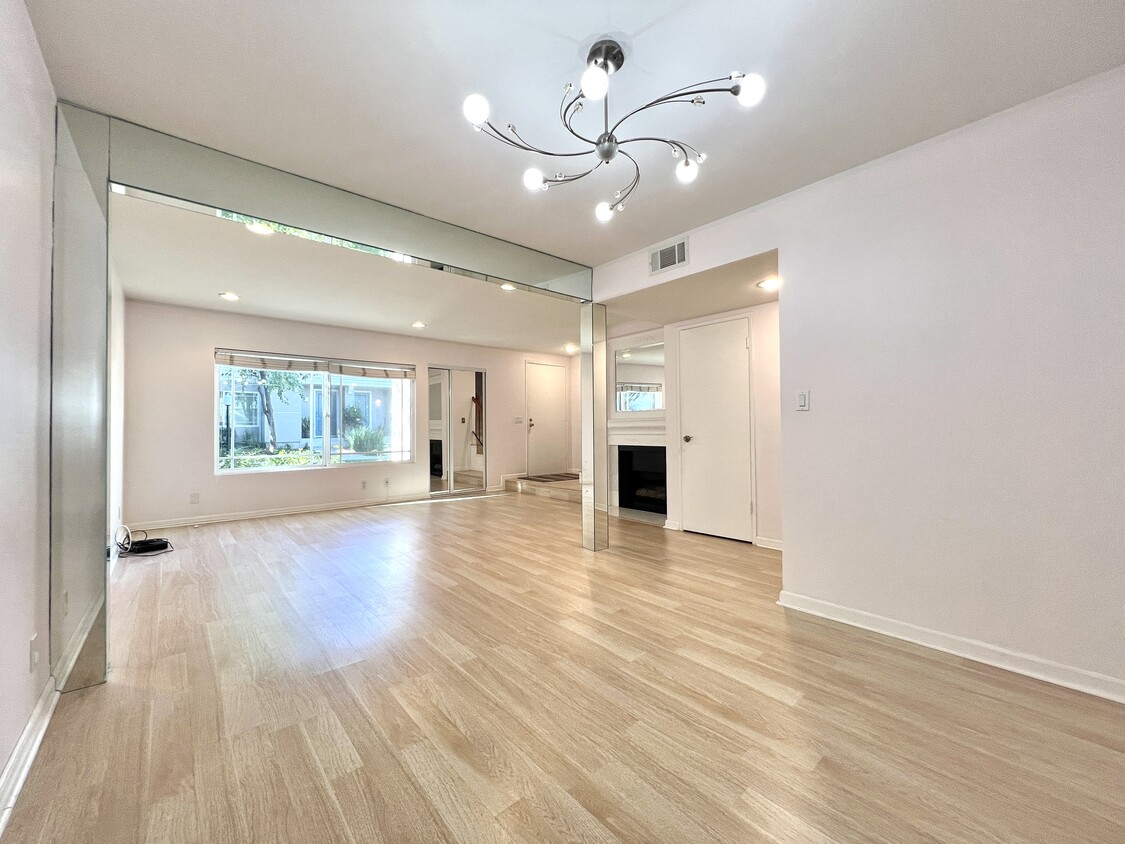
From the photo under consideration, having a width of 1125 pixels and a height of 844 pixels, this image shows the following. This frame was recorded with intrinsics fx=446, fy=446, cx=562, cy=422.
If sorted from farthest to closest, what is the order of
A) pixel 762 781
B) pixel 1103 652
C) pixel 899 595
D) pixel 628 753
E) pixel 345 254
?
pixel 345 254
pixel 899 595
pixel 1103 652
pixel 628 753
pixel 762 781

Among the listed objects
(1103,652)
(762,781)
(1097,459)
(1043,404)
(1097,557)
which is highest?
(1043,404)

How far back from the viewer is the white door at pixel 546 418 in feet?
28.0

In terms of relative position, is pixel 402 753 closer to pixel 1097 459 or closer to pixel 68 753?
pixel 68 753

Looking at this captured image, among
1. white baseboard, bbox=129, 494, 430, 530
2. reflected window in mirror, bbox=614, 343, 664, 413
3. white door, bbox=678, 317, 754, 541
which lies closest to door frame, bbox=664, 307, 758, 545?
white door, bbox=678, 317, 754, 541

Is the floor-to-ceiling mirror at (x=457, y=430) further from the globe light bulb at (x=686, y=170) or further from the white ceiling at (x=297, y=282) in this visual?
the globe light bulb at (x=686, y=170)

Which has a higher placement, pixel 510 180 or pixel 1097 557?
pixel 510 180

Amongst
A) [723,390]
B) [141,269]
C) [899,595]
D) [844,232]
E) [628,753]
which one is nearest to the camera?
[628,753]

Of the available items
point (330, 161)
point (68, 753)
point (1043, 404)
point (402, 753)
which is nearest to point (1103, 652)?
point (1043, 404)

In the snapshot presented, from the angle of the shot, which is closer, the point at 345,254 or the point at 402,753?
the point at 402,753

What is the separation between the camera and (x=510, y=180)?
2607mm

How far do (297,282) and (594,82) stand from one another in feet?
13.4

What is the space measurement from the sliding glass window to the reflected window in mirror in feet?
11.1

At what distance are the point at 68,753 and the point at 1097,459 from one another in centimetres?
406

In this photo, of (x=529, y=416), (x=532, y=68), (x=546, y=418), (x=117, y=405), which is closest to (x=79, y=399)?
(x=532, y=68)
